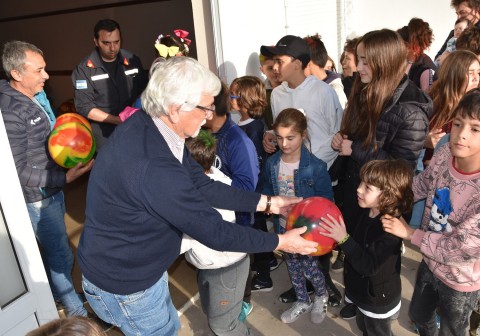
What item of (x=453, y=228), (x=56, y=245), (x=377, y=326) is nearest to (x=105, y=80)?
(x=56, y=245)

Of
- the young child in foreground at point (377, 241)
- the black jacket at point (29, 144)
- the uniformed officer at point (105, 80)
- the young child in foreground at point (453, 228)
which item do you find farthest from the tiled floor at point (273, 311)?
the uniformed officer at point (105, 80)

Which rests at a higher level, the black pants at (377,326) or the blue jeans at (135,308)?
the blue jeans at (135,308)

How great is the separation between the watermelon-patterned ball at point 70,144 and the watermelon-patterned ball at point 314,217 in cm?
176

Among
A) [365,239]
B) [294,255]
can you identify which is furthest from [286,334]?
[365,239]

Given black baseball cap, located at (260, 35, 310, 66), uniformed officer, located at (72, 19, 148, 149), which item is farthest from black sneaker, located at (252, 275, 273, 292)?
uniformed officer, located at (72, 19, 148, 149)

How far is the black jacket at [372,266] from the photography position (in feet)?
7.38

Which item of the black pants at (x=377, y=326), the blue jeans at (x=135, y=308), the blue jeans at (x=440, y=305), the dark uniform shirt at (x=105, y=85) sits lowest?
the black pants at (x=377, y=326)

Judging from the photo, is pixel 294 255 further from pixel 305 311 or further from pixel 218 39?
pixel 218 39

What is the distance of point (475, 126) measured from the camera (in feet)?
6.44

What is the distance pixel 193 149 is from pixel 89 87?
2.43m

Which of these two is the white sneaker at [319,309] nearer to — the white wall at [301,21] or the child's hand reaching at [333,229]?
the child's hand reaching at [333,229]

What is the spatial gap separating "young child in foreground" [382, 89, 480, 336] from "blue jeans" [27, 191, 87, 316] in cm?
245

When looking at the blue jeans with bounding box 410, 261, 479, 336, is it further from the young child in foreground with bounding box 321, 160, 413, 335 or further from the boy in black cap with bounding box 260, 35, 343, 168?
the boy in black cap with bounding box 260, 35, 343, 168

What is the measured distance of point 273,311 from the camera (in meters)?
3.35
